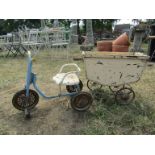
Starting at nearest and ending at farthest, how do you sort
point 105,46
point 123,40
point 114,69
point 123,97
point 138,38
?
point 114,69, point 123,97, point 123,40, point 105,46, point 138,38

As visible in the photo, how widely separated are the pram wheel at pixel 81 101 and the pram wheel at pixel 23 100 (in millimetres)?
530

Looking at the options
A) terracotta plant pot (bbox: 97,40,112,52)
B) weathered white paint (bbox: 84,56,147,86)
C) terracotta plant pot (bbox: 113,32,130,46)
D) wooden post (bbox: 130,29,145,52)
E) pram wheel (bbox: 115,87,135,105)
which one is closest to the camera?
weathered white paint (bbox: 84,56,147,86)

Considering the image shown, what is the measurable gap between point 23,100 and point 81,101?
74 cm

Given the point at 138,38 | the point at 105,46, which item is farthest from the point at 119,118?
the point at 138,38

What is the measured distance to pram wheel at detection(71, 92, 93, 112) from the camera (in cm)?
248

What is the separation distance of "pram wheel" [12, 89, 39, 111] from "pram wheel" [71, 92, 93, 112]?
0.53 metres

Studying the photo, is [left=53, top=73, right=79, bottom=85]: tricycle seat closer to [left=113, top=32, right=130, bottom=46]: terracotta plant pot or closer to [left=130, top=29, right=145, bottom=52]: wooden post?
[left=113, top=32, right=130, bottom=46]: terracotta plant pot

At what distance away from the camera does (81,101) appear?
2.51m

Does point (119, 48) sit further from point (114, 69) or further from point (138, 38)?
point (138, 38)

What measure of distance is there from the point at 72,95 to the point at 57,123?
42 centimetres

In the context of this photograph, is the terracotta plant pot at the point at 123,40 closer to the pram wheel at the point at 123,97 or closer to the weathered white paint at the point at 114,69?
the weathered white paint at the point at 114,69

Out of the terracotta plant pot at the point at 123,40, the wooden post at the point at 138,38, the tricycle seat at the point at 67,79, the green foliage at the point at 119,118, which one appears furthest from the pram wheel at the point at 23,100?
the wooden post at the point at 138,38

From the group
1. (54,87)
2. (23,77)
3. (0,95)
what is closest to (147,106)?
(54,87)

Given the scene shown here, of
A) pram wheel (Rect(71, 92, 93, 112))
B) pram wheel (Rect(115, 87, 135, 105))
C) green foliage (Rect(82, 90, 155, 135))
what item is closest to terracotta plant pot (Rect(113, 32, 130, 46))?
pram wheel (Rect(115, 87, 135, 105))
